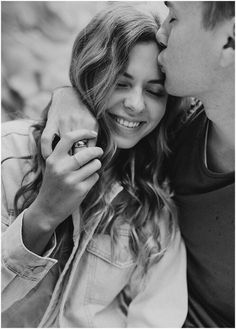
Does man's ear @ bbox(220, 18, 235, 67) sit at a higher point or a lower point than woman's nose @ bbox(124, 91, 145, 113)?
higher

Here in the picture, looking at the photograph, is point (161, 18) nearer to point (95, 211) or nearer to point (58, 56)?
point (95, 211)

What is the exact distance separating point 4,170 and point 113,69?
1.55 ft

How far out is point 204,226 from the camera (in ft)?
4.71

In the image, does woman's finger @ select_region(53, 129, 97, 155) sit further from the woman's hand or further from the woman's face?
the woman's face

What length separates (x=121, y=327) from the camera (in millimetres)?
1501

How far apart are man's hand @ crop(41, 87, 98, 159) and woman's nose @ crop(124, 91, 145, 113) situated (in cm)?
12

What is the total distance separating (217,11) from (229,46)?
0.10 metres

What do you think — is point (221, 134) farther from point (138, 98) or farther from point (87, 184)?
point (87, 184)

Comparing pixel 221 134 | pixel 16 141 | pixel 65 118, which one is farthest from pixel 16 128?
pixel 221 134

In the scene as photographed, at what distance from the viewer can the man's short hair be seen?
3.96ft

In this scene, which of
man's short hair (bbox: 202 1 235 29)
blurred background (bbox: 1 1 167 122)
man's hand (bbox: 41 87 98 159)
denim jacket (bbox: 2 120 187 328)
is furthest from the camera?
blurred background (bbox: 1 1 167 122)

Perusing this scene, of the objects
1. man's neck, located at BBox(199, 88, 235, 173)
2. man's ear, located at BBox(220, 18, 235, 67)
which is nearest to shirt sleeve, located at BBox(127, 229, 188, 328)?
man's neck, located at BBox(199, 88, 235, 173)

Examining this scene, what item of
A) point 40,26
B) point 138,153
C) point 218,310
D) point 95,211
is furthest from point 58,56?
point 218,310

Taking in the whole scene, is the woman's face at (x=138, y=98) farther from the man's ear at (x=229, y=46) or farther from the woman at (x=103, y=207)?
the man's ear at (x=229, y=46)
